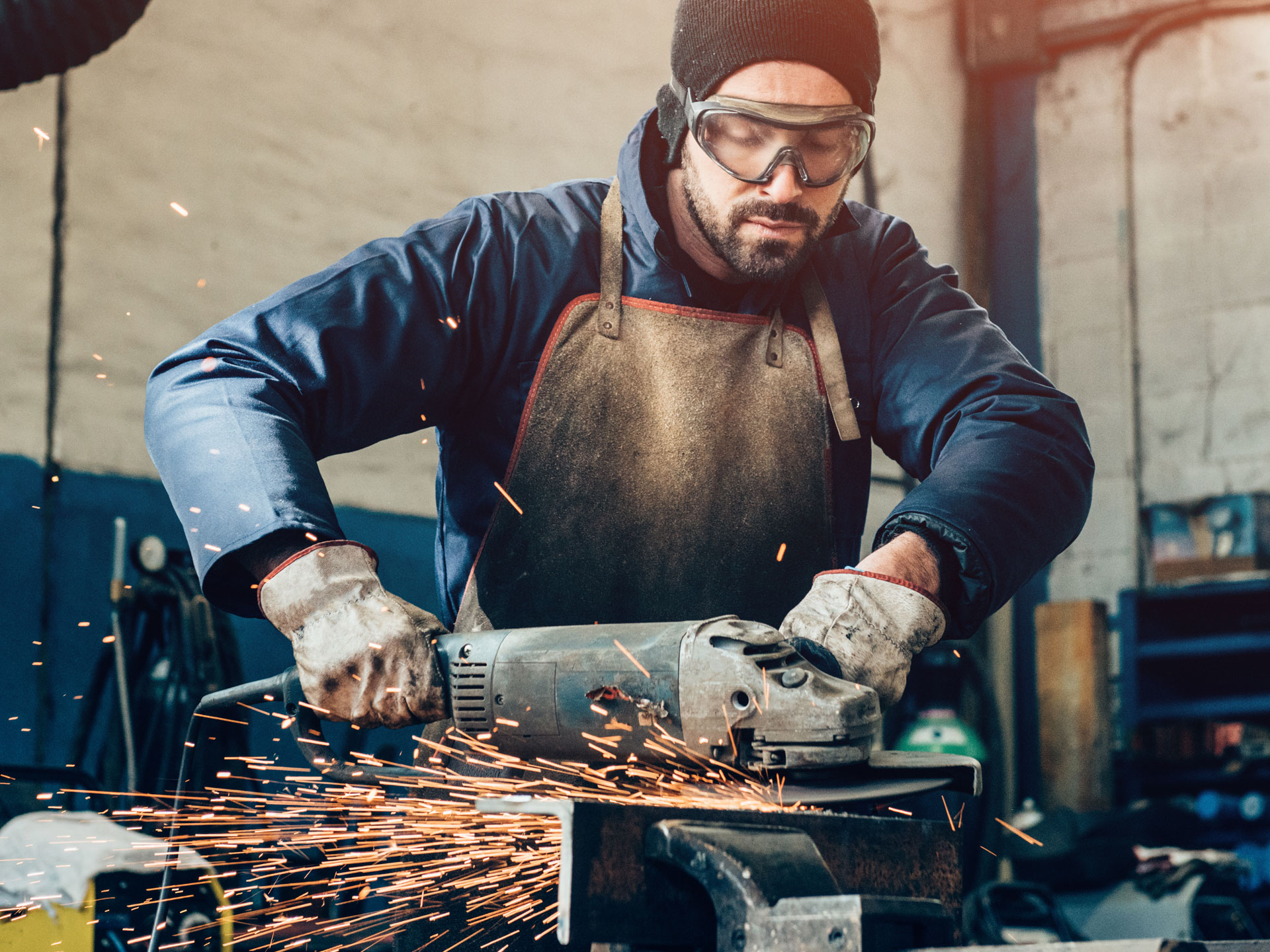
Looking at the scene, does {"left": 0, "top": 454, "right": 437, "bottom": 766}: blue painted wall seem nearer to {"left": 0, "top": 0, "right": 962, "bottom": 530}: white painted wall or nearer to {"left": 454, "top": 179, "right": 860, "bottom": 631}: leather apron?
{"left": 0, "top": 0, "right": 962, "bottom": 530}: white painted wall

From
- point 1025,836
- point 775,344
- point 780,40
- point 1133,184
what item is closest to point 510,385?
point 775,344

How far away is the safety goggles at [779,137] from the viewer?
180 centimetres

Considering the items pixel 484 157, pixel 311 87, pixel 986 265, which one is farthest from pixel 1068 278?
pixel 311 87

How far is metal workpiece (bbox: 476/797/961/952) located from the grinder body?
0.50 feet

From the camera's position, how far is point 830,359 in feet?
6.64

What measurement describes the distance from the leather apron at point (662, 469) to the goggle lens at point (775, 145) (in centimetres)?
21

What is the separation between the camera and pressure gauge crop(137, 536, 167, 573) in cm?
313

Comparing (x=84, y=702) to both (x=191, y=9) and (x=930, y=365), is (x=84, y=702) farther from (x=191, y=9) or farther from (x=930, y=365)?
(x=930, y=365)

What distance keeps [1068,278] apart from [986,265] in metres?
0.40

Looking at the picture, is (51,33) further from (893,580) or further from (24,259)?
(893,580)

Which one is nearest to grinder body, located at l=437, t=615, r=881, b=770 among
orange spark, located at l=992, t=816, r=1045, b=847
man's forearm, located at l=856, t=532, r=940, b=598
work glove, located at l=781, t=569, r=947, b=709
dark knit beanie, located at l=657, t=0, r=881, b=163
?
work glove, located at l=781, t=569, r=947, b=709

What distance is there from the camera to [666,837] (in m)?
1.12

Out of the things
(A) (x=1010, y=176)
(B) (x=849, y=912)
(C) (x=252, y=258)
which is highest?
(A) (x=1010, y=176)

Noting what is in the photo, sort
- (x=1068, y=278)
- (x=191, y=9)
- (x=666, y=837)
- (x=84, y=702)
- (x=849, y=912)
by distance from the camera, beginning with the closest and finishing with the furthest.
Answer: (x=849, y=912) < (x=666, y=837) < (x=84, y=702) < (x=191, y=9) < (x=1068, y=278)
